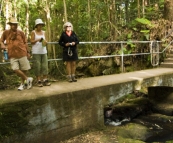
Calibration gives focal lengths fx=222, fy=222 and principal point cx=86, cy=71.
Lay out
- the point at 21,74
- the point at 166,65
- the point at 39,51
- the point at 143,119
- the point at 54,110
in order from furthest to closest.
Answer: the point at 166,65 < the point at 143,119 < the point at 39,51 < the point at 21,74 < the point at 54,110

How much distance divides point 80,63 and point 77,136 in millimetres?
5100

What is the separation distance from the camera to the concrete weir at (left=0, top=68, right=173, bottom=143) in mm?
3926

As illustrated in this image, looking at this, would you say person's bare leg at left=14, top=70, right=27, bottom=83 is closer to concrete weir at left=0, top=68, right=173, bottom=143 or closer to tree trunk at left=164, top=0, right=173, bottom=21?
concrete weir at left=0, top=68, right=173, bottom=143

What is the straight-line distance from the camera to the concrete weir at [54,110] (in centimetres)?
393

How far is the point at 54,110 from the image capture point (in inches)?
174

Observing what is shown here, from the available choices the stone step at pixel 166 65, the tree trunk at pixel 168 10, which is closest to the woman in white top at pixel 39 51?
the stone step at pixel 166 65

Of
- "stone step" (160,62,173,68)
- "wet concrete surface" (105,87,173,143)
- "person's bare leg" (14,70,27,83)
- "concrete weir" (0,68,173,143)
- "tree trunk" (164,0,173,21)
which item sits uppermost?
"tree trunk" (164,0,173,21)

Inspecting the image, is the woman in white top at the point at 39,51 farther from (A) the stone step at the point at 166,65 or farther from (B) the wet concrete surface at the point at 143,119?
(A) the stone step at the point at 166,65

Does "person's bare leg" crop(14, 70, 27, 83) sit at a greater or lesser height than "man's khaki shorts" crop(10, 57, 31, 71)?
lesser

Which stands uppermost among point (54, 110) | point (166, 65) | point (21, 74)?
point (21, 74)

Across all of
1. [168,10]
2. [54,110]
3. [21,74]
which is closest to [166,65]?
[168,10]

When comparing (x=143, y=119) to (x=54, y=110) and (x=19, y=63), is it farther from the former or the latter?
(x=19, y=63)

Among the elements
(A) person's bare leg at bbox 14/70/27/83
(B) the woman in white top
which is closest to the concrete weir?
(A) person's bare leg at bbox 14/70/27/83

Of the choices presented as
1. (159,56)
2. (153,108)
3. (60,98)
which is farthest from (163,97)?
(60,98)
